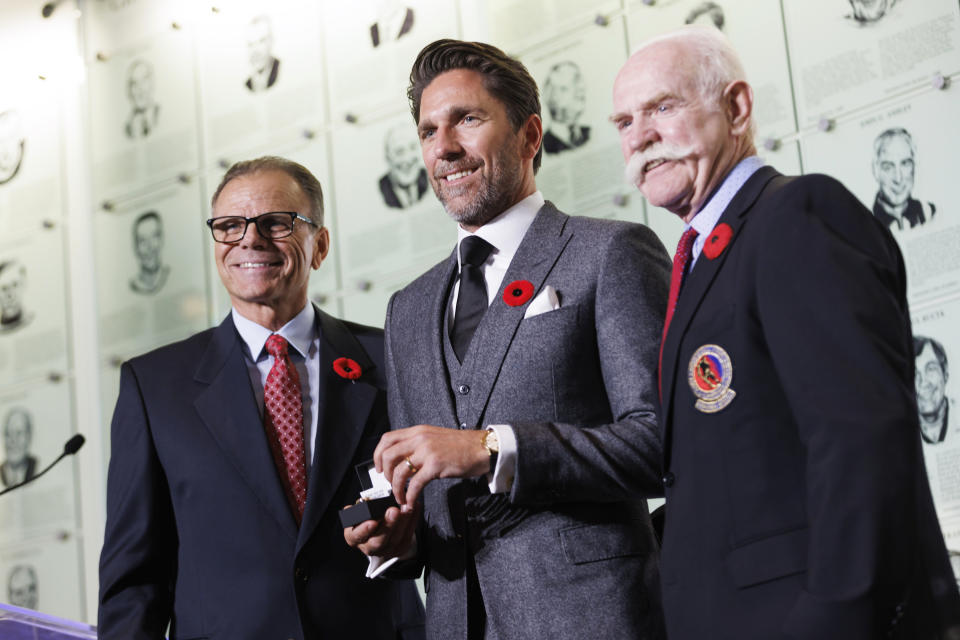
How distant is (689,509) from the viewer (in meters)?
1.61

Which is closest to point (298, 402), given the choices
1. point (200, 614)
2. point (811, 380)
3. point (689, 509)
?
point (200, 614)

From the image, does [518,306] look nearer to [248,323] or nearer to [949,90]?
[248,323]

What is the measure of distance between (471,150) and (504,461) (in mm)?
724

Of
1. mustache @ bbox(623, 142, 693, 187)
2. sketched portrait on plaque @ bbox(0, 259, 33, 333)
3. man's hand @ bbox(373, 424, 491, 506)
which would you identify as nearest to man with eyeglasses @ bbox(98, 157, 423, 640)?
man's hand @ bbox(373, 424, 491, 506)

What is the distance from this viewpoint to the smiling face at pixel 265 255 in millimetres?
2805

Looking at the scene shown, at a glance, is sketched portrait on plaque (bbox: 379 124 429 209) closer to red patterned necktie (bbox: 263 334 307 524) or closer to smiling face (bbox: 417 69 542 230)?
red patterned necktie (bbox: 263 334 307 524)

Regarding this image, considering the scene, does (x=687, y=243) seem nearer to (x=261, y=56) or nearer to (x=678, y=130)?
(x=678, y=130)

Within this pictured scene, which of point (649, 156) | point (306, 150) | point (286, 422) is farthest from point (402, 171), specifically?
point (649, 156)

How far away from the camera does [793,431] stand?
1504 mm

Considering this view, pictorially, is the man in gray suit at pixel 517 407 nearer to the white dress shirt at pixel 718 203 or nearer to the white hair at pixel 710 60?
the white dress shirt at pixel 718 203

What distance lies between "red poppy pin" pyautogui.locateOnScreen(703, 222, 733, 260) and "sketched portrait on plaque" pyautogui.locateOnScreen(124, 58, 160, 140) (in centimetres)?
432

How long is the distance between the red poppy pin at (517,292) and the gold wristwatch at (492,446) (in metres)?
0.31

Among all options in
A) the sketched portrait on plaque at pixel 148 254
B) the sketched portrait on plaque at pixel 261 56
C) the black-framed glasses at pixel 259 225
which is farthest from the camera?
the sketched portrait on plaque at pixel 148 254

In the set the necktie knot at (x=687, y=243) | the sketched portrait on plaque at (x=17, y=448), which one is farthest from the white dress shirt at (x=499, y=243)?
the sketched portrait on plaque at (x=17, y=448)
